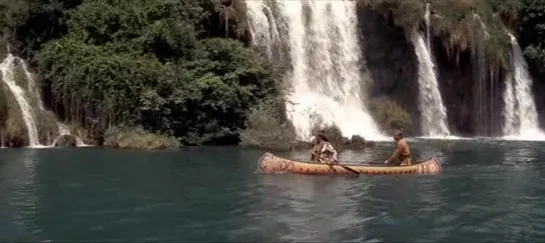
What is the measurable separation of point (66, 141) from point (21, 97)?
2697 millimetres

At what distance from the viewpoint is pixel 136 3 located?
38062 mm

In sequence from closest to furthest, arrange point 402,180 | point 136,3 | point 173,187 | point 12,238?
point 12,238
point 173,187
point 402,180
point 136,3

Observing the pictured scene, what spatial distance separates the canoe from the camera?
80.3 ft

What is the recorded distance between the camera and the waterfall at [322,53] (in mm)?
40375

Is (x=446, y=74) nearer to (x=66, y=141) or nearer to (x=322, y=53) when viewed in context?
(x=322, y=53)

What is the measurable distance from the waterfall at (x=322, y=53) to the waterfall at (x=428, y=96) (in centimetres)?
287

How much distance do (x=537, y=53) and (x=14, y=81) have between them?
2429cm

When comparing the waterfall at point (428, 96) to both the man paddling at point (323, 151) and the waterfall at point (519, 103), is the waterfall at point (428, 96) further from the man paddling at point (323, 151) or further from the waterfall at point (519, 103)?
the man paddling at point (323, 151)

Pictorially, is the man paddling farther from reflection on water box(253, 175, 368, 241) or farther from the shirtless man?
the shirtless man

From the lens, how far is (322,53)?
138ft

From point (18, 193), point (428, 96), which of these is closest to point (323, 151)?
point (18, 193)

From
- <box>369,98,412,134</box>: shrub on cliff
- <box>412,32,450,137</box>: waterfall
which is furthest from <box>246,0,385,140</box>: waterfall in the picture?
<box>412,32,450,137</box>: waterfall

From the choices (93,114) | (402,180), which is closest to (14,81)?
(93,114)

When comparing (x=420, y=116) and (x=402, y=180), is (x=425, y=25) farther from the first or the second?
(x=402, y=180)
